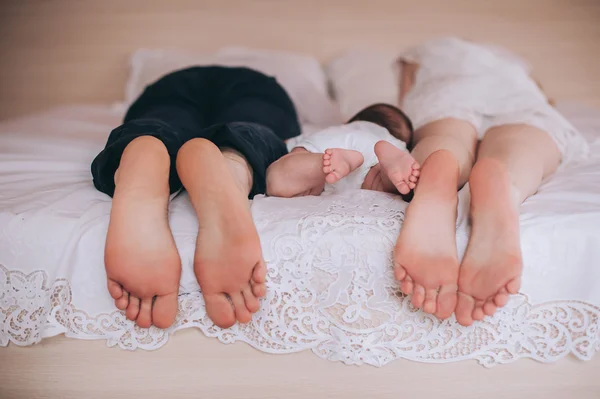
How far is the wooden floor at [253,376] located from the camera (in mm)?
878

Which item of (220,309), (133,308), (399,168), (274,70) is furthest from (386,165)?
(274,70)

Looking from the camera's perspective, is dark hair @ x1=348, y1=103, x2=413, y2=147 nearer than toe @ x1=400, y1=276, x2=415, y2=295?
No

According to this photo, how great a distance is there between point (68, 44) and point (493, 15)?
70.3 inches

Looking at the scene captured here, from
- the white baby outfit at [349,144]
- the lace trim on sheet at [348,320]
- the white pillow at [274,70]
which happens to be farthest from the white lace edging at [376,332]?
the white pillow at [274,70]

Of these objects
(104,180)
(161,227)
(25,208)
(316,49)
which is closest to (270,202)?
(161,227)

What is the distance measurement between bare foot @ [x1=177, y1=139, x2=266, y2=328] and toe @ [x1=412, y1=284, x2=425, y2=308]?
0.76 feet

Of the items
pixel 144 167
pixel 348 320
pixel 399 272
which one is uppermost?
pixel 144 167

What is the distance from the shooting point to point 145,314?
824mm

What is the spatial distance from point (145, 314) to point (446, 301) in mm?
465

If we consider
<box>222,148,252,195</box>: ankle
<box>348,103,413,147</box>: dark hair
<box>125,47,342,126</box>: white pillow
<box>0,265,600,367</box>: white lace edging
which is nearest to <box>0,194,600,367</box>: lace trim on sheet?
<box>0,265,600,367</box>: white lace edging

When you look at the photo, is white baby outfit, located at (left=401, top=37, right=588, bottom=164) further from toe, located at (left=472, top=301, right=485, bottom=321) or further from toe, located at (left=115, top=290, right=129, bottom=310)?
toe, located at (left=115, top=290, right=129, bottom=310)

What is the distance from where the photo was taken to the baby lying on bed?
0.89 m

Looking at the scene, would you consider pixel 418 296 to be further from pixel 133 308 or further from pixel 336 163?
pixel 133 308

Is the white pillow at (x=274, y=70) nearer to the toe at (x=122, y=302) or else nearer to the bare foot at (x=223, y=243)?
the bare foot at (x=223, y=243)
